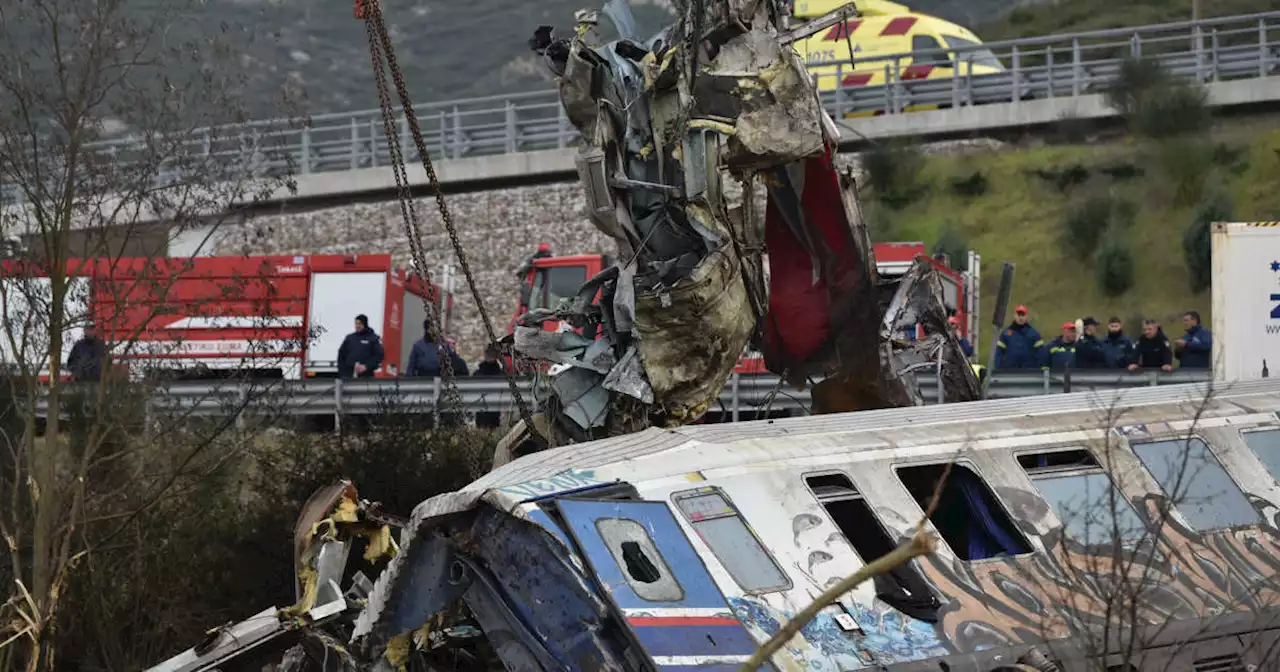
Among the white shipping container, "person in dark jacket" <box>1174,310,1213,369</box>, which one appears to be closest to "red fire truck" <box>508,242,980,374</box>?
"person in dark jacket" <box>1174,310,1213,369</box>

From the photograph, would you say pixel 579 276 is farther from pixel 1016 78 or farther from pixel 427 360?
pixel 1016 78

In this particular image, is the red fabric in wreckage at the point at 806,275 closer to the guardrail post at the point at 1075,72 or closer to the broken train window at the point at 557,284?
the broken train window at the point at 557,284

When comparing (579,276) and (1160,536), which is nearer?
(1160,536)

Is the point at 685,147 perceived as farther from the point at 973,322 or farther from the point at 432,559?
the point at 973,322

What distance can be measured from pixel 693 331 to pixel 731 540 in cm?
320

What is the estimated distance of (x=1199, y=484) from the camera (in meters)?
12.0

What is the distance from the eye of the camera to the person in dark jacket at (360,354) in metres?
25.5

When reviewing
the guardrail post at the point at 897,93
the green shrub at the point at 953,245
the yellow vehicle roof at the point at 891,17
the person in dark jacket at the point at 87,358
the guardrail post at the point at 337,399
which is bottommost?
the guardrail post at the point at 337,399

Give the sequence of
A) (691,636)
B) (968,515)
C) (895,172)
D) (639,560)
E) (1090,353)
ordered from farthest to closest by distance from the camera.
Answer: (895,172)
(1090,353)
(968,515)
(639,560)
(691,636)

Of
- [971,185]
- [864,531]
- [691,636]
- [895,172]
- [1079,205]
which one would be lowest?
[691,636]

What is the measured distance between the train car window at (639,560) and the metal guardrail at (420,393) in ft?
29.5

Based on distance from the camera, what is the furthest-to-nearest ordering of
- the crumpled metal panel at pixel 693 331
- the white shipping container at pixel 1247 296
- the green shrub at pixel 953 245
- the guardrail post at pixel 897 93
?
the guardrail post at pixel 897 93 → the green shrub at pixel 953 245 → the white shipping container at pixel 1247 296 → the crumpled metal panel at pixel 693 331

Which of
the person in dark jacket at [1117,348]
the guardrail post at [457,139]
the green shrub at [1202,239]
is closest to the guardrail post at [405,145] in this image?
the guardrail post at [457,139]

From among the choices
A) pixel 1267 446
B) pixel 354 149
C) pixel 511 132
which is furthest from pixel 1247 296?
pixel 354 149
